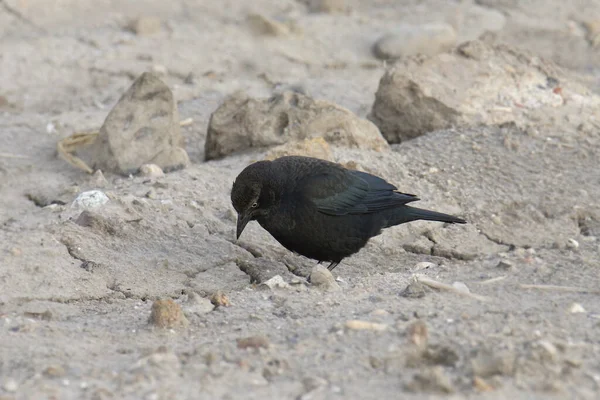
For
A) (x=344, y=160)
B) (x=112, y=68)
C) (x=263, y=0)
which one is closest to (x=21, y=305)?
(x=344, y=160)

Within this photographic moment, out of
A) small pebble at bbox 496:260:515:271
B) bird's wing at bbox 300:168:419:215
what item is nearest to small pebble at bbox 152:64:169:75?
bird's wing at bbox 300:168:419:215

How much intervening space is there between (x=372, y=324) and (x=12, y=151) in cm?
409

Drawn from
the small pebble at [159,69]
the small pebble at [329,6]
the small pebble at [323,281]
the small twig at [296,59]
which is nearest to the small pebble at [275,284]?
the small pebble at [323,281]

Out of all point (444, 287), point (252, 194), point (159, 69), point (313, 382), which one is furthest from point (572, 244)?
point (159, 69)

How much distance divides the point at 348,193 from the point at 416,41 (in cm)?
418

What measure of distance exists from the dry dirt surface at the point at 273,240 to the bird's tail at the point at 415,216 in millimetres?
271

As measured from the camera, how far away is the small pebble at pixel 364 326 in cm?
412

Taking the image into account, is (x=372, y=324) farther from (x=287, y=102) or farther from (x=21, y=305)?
(x=287, y=102)

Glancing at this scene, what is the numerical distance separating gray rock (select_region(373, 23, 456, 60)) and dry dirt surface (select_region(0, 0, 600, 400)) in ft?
0.07

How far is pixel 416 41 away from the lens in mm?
9516

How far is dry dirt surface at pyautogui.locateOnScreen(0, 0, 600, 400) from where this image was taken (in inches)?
151

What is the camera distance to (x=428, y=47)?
949cm

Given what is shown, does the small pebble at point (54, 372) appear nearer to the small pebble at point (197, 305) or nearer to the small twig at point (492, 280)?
the small pebble at point (197, 305)

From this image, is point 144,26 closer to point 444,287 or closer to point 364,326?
point 444,287
